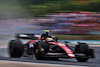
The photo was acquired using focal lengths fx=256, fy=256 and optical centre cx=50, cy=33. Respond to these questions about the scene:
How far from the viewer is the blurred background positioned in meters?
27.0

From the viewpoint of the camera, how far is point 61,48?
27.2ft

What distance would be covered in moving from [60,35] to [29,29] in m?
4.35

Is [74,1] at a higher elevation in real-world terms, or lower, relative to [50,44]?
higher

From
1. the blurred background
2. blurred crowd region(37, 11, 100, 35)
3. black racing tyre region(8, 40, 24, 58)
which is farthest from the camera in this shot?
the blurred background

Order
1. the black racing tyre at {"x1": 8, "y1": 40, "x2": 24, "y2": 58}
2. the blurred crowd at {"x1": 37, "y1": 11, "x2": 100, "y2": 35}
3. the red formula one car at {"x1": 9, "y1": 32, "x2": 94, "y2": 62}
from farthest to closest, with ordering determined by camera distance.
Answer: the blurred crowd at {"x1": 37, "y1": 11, "x2": 100, "y2": 35} < the black racing tyre at {"x1": 8, "y1": 40, "x2": 24, "y2": 58} < the red formula one car at {"x1": 9, "y1": 32, "x2": 94, "y2": 62}

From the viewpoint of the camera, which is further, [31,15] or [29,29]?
[31,15]

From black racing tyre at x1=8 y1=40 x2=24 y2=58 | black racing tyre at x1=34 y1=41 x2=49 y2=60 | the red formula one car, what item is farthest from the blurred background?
black racing tyre at x1=34 y1=41 x2=49 y2=60

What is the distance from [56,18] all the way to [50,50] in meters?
19.5

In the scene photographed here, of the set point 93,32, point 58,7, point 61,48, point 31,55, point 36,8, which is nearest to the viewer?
point 61,48

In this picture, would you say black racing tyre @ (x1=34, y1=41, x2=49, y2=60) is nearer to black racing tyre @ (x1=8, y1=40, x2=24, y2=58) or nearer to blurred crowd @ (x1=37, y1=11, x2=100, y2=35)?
black racing tyre @ (x1=8, y1=40, x2=24, y2=58)

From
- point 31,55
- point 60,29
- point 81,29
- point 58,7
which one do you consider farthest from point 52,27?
point 31,55

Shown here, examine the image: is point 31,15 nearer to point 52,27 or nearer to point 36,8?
point 36,8

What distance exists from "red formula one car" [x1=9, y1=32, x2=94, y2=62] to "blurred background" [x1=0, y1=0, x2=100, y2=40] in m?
16.7

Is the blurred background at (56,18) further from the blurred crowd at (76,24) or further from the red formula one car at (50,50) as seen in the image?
the red formula one car at (50,50)
